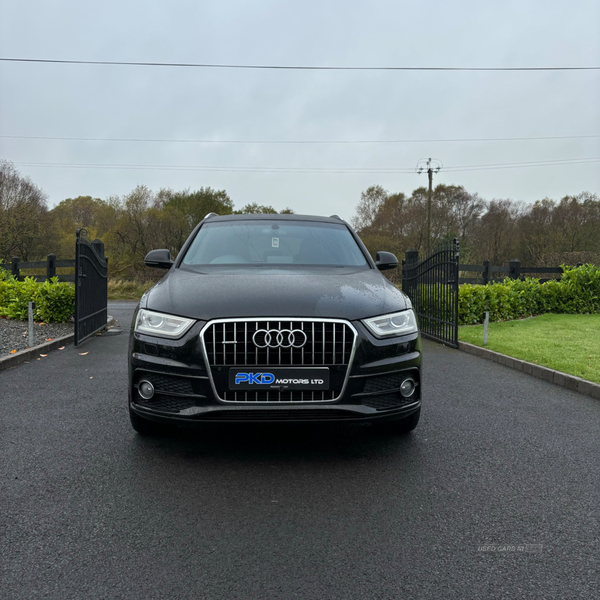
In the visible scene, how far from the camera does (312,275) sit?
4.07 meters

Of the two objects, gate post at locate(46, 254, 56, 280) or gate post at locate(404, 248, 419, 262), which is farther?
gate post at locate(46, 254, 56, 280)

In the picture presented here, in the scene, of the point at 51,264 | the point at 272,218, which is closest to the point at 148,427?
the point at 272,218

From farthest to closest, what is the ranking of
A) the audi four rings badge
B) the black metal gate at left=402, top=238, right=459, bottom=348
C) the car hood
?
1. the black metal gate at left=402, top=238, right=459, bottom=348
2. the car hood
3. the audi four rings badge

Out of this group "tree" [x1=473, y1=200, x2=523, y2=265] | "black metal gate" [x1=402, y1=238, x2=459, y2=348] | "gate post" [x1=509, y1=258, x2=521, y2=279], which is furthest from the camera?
"tree" [x1=473, y1=200, x2=523, y2=265]

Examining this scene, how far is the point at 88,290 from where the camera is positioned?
9.67 metres

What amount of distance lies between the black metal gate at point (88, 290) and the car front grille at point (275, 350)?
6214mm

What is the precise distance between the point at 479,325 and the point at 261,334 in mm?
9207

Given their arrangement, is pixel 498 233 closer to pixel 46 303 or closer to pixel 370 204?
pixel 370 204

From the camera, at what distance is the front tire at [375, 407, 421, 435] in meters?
3.98

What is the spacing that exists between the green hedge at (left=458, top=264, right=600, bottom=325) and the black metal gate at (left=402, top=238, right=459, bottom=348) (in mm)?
1613

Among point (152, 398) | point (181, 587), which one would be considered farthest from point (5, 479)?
point (181, 587)

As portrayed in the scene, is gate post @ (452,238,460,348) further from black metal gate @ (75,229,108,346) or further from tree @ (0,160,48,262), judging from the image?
tree @ (0,160,48,262)

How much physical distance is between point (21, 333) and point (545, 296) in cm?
1185

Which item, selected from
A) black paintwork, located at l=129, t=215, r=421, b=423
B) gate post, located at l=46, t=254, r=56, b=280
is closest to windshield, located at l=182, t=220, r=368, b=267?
black paintwork, located at l=129, t=215, r=421, b=423
